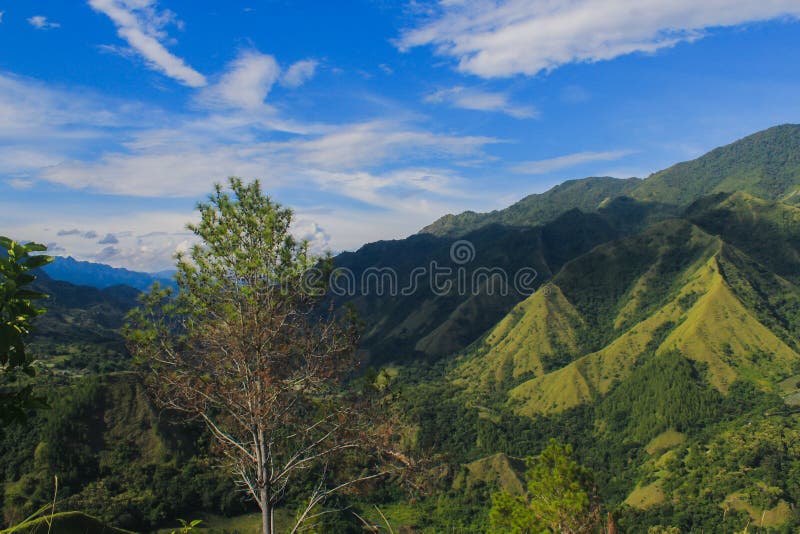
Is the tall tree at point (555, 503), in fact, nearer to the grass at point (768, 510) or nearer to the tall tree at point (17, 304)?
the tall tree at point (17, 304)

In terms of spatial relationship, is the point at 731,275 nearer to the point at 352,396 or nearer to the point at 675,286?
the point at 675,286

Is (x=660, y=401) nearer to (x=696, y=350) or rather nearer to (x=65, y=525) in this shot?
(x=696, y=350)

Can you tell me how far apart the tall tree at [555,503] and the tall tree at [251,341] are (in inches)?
710

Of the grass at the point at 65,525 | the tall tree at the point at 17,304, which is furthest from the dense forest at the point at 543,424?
the tall tree at the point at 17,304

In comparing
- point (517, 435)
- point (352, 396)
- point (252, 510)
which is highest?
point (352, 396)

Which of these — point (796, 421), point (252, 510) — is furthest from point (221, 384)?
point (796, 421)

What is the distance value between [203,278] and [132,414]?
82.7 meters

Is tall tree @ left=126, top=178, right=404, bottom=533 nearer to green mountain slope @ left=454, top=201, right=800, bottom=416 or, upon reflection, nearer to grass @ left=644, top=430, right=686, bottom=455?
grass @ left=644, top=430, right=686, bottom=455

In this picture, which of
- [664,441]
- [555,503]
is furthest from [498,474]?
[555,503]

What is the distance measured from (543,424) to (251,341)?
465 ft

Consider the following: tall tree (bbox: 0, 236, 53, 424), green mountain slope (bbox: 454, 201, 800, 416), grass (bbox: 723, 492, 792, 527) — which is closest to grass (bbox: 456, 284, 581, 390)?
green mountain slope (bbox: 454, 201, 800, 416)

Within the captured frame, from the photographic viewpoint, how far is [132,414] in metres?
79.4

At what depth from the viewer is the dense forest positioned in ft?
80.5

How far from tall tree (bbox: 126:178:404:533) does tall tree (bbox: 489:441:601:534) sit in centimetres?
1803
